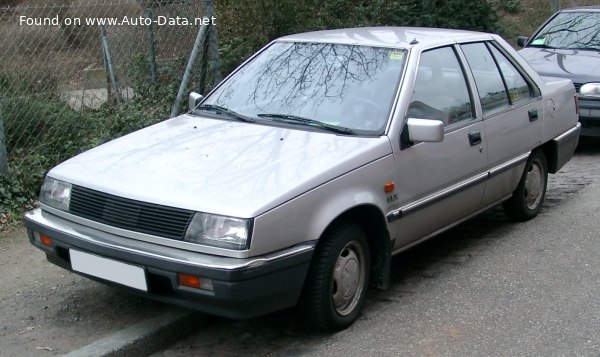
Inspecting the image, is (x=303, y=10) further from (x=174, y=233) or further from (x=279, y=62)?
(x=174, y=233)

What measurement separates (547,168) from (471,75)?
60.7 inches

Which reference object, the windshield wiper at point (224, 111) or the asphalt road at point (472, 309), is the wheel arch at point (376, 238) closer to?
the asphalt road at point (472, 309)

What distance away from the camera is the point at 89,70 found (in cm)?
858

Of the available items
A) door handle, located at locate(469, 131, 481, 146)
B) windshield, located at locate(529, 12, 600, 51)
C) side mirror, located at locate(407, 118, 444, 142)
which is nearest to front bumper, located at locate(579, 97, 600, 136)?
windshield, located at locate(529, 12, 600, 51)

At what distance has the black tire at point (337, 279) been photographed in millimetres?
4266

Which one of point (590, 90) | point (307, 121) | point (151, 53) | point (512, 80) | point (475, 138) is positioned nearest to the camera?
point (307, 121)

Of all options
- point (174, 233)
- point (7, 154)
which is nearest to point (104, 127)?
point (7, 154)

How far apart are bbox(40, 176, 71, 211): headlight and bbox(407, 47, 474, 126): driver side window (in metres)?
2.14

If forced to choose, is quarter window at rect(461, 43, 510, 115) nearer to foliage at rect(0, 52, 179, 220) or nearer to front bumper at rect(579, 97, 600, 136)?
front bumper at rect(579, 97, 600, 136)

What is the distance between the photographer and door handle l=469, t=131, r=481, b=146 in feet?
17.9

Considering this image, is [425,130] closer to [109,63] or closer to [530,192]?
[530,192]

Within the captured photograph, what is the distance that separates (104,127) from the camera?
7.71m

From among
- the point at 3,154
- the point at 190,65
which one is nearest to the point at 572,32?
the point at 190,65

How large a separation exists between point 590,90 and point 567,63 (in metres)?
0.68
